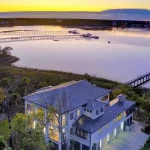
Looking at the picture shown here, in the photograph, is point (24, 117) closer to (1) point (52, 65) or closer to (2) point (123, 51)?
(1) point (52, 65)

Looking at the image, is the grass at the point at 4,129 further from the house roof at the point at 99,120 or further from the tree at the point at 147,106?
the tree at the point at 147,106

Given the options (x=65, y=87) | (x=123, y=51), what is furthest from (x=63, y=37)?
(x=65, y=87)

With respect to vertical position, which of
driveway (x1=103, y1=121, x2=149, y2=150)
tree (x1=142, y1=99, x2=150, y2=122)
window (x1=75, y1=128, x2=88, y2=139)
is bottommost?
driveway (x1=103, y1=121, x2=149, y2=150)

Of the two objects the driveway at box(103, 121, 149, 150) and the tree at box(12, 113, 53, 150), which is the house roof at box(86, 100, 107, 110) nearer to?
the driveway at box(103, 121, 149, 150)

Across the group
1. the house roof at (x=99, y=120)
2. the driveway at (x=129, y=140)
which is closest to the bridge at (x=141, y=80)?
the driveway at (x=129, y=140)

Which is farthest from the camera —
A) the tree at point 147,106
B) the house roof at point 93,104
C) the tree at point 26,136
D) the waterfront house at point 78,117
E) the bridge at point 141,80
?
the bridge at point 141,80

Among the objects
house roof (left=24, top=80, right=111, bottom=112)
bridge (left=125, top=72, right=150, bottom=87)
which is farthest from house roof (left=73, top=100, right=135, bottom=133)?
bridge (left=125, top=72, right=150, bottom=87)
